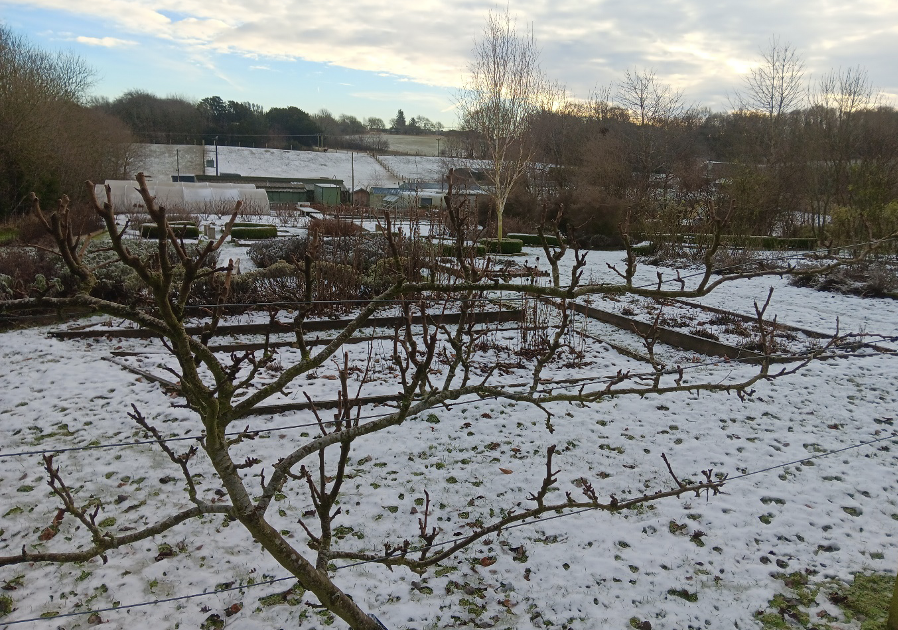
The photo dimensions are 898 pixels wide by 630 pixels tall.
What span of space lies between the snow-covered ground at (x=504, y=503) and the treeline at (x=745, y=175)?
734 centimetres

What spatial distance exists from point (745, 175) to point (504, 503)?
14.6 m

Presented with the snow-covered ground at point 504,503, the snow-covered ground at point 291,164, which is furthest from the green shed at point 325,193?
the snow-covered ground at point 504,503

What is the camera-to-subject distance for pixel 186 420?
430cm

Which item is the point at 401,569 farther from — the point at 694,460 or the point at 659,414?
the point at 659,414

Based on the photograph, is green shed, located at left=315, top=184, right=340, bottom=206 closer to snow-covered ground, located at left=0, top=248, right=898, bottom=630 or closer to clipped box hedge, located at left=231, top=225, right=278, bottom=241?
clipped box hedge, located at left=231, top=225, right=278, bottom=241

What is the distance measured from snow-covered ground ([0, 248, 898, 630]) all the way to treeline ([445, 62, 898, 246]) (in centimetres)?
734

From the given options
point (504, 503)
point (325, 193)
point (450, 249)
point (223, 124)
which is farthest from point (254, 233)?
point (223, 124)

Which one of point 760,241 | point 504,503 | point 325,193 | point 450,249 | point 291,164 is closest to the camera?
point 504,503

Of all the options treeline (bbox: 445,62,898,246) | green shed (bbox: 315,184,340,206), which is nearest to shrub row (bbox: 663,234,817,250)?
treeline (bbox: 445,62,898,246)

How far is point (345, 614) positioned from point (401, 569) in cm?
126

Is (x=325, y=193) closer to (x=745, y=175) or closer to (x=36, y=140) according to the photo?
(x=36, y=140)

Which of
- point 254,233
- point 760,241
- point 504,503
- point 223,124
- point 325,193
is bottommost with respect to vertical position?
point 504,503

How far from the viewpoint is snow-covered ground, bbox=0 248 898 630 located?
262 centimetres

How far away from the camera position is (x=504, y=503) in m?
3.39
